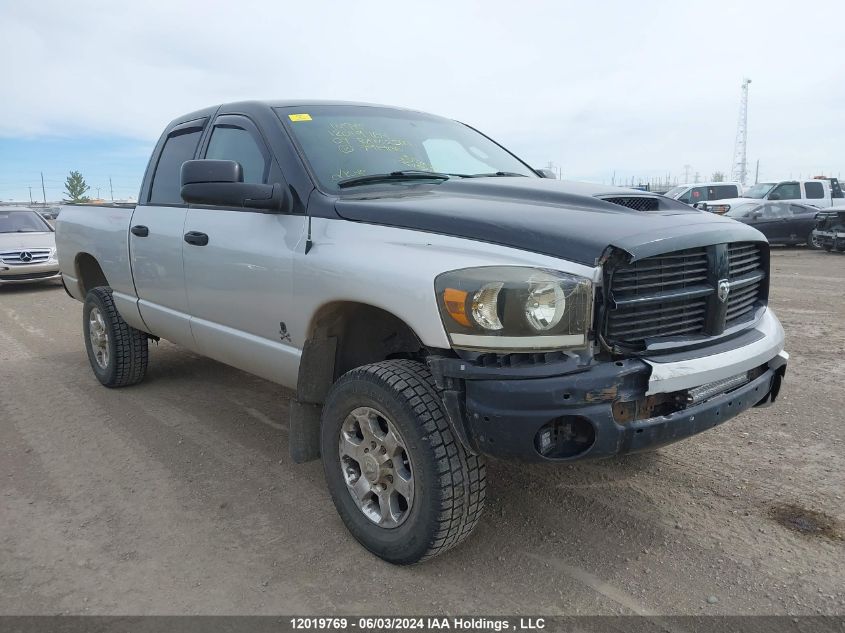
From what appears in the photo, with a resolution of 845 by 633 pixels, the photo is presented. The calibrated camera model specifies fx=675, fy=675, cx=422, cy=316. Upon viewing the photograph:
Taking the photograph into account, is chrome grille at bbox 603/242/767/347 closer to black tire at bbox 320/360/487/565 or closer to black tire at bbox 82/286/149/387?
black tire at bbox 320/360/487/565

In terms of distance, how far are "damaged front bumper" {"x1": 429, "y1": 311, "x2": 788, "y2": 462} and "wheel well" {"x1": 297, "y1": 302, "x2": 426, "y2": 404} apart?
23.8 inches

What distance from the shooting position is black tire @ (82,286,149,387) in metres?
5.12

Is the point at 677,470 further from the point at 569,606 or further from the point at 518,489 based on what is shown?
the point at 569,606

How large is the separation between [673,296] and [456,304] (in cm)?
84

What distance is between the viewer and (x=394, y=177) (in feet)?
11.3

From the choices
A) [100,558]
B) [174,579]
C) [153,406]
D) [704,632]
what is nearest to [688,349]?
[704,632]

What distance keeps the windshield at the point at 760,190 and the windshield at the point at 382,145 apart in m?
19.0

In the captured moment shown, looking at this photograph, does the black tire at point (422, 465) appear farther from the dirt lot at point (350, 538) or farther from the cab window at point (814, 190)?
the cab window at point (814, 190)

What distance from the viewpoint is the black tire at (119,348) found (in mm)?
5121

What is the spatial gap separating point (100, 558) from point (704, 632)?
2413mm

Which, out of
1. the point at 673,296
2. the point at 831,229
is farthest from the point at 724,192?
the point at 673,296

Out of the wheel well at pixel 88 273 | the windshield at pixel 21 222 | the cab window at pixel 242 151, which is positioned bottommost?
the wheel well at pixel 88 273

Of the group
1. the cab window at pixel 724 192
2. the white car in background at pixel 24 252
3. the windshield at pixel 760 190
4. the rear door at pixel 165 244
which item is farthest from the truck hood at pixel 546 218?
the cab window at pixel 724 192

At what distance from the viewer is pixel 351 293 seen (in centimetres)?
279
